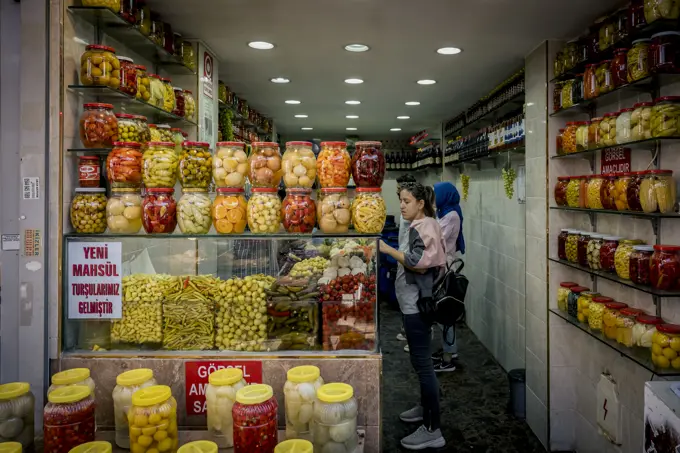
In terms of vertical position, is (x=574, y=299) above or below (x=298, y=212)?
below

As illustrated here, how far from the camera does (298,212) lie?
2.17 m

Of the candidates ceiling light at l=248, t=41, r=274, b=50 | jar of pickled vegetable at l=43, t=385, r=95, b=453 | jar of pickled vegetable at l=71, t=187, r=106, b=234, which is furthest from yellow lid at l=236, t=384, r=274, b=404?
ceiling light at l=248, t=41, r=274, b=50

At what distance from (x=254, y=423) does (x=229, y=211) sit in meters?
0.87

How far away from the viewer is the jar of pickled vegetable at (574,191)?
10.8 ft

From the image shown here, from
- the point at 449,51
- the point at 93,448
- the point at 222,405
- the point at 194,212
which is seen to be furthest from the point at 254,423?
the point at 449,51

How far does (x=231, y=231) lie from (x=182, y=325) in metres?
0.48

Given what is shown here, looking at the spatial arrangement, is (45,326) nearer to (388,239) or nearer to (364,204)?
(364,204)

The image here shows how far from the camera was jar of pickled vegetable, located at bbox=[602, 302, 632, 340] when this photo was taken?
2.80 metres

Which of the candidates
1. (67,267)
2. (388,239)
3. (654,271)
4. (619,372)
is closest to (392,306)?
(388,239)

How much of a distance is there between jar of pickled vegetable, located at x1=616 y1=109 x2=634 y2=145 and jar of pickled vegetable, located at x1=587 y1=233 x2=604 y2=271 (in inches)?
24.4

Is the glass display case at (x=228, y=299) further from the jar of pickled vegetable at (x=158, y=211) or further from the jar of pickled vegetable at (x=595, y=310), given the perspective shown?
the jar of pickled vegetable at (x=595, y=310)

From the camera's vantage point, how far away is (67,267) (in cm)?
228

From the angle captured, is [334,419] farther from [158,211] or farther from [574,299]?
[574,299]

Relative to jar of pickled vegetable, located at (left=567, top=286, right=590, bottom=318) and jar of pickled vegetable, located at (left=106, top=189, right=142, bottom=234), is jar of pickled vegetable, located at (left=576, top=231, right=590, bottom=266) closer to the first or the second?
jar of pickled vegetable, located at (left=567, top=286, right=590, bottom=318)
